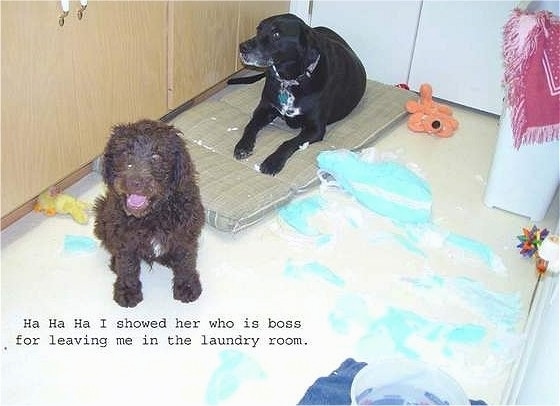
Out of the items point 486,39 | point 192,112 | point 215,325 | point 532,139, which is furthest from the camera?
point 486,39

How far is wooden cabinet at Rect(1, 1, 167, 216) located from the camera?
1.88 m

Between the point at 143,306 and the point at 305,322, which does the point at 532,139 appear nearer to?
the point at 305,322

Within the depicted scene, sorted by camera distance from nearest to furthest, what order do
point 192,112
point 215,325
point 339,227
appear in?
1. point 215,325
2. point 339,227
3. point 192,112

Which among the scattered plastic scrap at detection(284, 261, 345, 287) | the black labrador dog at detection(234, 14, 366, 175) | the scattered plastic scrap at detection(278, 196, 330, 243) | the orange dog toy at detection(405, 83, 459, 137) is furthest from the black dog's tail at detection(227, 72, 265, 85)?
the scattered plastic scrap at detection(284, 261, 345, 287)

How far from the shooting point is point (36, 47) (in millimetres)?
1905

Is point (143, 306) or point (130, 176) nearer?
point (130, 176)

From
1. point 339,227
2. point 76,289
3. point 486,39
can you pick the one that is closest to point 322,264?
point 339,227

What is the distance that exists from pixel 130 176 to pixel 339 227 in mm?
855

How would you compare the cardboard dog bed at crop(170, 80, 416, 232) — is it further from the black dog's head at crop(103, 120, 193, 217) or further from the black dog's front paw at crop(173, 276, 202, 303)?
the black dog's head at crop(103, 120, 193, 217)

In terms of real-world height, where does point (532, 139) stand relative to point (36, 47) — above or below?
below

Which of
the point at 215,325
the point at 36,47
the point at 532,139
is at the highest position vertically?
the point at 36,47

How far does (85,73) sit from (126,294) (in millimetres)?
713

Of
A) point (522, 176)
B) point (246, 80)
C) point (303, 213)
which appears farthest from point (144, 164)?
point (246, 80)

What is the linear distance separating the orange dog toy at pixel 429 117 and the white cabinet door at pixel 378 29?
23 cm
